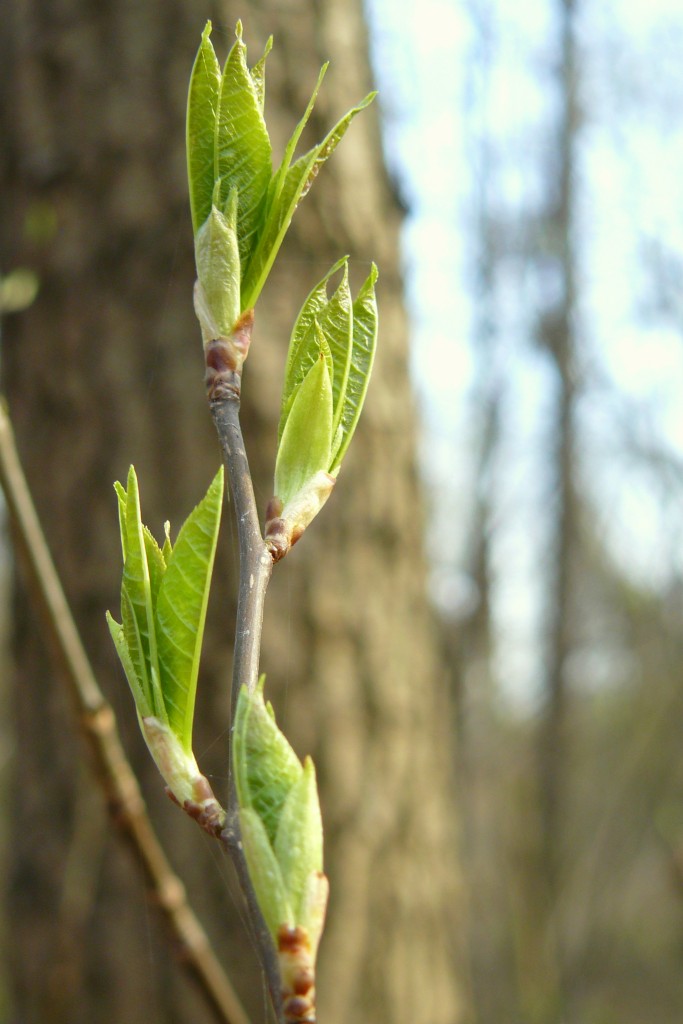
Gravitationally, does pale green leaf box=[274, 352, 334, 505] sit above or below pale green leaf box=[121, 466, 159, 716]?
above

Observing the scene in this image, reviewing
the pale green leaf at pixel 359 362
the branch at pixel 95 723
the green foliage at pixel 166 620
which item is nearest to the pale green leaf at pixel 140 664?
the green foliage at pixel 166 620

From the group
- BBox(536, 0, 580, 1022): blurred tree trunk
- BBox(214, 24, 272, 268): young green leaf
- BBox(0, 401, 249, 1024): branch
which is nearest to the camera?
BBox(214, 24, 272, 268): young green leaf

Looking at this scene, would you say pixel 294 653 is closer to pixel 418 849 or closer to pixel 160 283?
pixel 418 849

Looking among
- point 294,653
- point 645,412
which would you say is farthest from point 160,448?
point 645,412

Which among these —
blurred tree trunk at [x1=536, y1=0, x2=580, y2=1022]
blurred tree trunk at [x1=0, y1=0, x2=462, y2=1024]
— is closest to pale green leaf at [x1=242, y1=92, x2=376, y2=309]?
blurred tree trunk at [x1=0, y1=0, x2=462, y2=1024]

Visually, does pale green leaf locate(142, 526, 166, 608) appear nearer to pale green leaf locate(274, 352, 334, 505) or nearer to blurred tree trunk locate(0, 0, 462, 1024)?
pale green leaf locate(274, 352, 334, 505)

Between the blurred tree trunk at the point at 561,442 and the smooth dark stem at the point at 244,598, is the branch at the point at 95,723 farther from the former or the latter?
the blurred tree trunk at the point at 561,442
